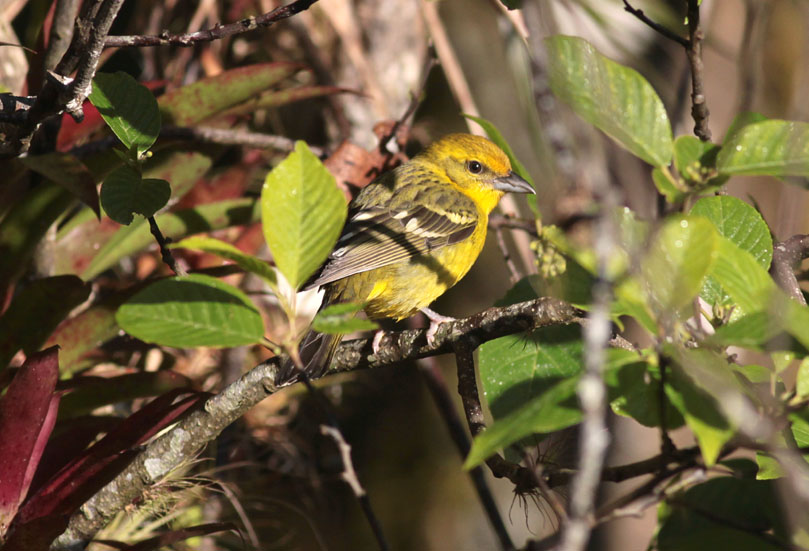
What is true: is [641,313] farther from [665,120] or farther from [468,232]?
[468,232]

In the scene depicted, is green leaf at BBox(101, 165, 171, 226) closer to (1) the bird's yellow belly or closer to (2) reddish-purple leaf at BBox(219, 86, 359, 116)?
(2) reddish-purple leaf at BBox(219, 86, 359, 116)

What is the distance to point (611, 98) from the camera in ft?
5.25

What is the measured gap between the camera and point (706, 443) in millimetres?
1062

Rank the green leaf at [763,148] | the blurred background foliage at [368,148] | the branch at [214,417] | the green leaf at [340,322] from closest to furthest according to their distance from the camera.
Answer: the green leaf at [340,322] → the green leaf at [763,148] → the branch at [214,417] → the blurred background foliage at [368,148]

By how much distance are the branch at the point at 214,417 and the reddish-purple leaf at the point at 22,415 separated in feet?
0.58

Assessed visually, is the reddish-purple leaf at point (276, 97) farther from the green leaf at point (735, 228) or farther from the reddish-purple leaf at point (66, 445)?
the green leaf at point (735, 228)

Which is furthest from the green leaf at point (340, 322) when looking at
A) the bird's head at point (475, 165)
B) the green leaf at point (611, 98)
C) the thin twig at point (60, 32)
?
the bird's head at point (475, 165)

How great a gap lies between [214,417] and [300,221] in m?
0.75

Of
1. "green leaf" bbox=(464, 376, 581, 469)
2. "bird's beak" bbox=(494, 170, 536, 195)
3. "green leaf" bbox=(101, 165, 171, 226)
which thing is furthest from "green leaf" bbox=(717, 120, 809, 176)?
"bird's beak" bbox=(494, 170, 536, 195)

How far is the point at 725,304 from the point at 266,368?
3.34 feet

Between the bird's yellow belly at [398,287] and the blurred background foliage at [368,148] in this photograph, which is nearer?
the blurred background foliage at [368,148]

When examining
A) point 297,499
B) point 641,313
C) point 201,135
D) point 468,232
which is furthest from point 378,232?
point 641,313

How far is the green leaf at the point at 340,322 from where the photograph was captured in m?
1.18

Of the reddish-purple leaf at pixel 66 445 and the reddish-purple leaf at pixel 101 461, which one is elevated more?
the reddish-purple leaf at pixel 101 461
